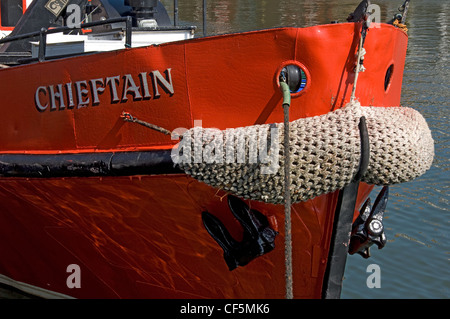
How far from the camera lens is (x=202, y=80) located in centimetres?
434

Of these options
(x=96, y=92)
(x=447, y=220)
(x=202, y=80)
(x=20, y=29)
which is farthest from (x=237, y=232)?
(x=447, y=220)

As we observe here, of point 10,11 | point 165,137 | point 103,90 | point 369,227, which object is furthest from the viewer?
point 10,11

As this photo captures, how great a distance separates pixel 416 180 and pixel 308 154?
608 centimetres

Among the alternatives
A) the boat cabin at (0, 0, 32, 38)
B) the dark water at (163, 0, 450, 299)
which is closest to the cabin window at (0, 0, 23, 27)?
the boat cabin at (0, 0, 32, 38)

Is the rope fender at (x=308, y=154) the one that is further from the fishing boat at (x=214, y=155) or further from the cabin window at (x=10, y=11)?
the cabin window at (x=10, y=11)

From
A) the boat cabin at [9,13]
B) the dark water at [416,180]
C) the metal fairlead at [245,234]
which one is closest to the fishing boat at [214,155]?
the metal fairlead at [245,234]

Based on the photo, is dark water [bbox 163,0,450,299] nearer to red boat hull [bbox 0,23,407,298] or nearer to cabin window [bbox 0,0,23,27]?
red boat hull [bbox 0,23,407,298]

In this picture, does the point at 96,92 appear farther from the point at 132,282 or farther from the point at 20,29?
the point at 20,29

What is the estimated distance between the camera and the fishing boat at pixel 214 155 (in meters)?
4.14

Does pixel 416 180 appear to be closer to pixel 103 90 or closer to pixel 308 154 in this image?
pixel 308 154

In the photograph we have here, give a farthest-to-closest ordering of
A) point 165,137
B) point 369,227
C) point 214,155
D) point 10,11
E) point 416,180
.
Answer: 1. point 416,180
2. point 10,11
3. point 369,227
4. point 165,137
5. point 214,155

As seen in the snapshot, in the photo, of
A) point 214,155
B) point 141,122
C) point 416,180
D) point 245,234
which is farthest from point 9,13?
point 416,180

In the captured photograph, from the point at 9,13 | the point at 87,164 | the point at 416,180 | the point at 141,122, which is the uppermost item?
the point at 9,13

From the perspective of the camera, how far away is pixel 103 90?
464cm
